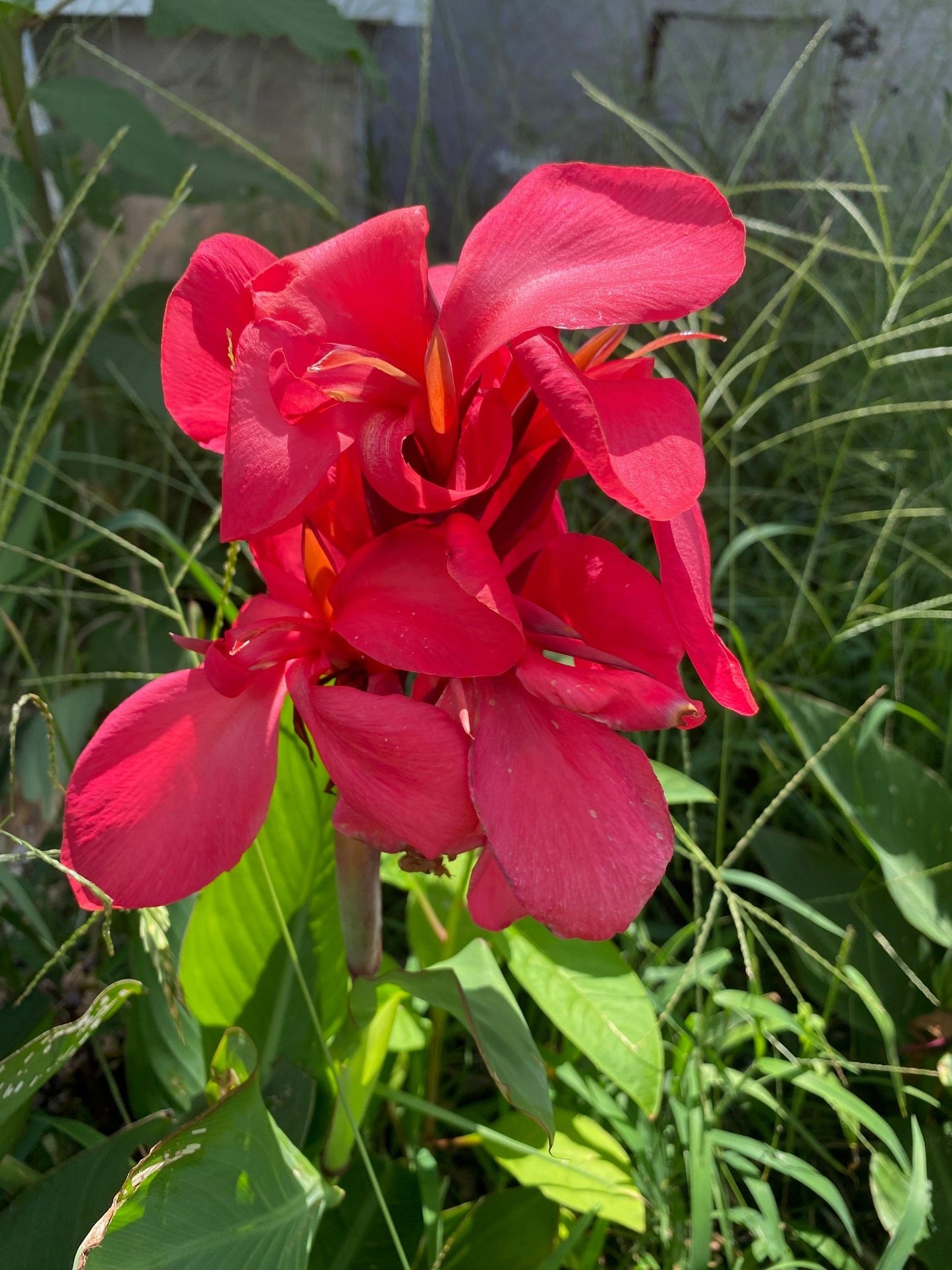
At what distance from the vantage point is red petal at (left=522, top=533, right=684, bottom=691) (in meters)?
0.41

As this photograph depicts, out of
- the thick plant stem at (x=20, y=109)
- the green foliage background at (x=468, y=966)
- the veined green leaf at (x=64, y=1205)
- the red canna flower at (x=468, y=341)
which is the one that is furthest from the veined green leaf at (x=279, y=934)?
the thick plant stem at (x=20, y=109)

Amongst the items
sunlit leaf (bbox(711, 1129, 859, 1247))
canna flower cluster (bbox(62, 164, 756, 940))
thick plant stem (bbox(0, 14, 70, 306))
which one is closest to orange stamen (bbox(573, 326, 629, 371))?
canna flower cluster (bbox(62, 164, 756, 940))

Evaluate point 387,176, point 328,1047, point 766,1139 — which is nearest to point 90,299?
point 387,176

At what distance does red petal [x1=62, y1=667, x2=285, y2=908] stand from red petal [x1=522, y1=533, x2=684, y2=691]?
14cm

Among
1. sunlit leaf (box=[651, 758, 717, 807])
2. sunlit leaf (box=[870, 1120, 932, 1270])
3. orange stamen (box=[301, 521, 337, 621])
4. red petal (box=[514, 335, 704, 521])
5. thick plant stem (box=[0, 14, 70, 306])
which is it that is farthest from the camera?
thick plant stem (box=[0, 14, 70, 306])

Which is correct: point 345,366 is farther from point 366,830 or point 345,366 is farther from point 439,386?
point 366,830

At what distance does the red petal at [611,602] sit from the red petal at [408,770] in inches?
2.7

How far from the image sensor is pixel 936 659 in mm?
1169

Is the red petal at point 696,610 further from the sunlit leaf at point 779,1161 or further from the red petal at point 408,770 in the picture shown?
the sunlit leaf at point 779,1161

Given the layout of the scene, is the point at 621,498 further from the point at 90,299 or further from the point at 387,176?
the point at 387,176

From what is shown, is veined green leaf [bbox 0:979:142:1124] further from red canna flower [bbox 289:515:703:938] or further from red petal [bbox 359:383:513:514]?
red petal [bbox 359:383:513:514]

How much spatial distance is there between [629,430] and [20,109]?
1.05 meters

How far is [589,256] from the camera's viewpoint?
380 millimetres

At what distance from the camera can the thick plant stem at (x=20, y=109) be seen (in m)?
1.05
